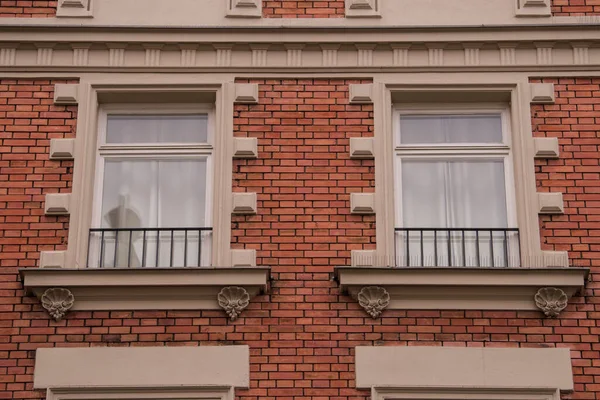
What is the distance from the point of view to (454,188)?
12781 millimetres

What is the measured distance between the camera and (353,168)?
1245 cm

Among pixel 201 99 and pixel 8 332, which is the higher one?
pixel 201 99

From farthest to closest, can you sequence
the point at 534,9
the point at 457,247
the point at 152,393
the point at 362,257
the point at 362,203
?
1. the point at 534,9
2. the point at 457,247
3. the point at 362,203
4. the point at 362,257
5. the point at 152,393

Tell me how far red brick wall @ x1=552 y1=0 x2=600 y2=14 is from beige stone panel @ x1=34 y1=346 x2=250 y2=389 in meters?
5.21

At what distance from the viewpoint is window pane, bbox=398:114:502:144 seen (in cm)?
1298

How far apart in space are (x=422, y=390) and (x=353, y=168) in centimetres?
249

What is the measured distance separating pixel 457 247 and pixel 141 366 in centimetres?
349

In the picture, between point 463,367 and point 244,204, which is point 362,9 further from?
point 463,367

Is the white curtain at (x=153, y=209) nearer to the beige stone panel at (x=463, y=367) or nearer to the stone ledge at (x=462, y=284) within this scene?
the stone ledge at (x=462, y=284)

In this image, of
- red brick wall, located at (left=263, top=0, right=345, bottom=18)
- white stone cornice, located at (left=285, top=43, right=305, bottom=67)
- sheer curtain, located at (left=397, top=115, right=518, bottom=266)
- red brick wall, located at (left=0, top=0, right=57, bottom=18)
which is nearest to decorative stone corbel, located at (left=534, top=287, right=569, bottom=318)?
sheer curtain, located at (left=397, top=115, right=518, bottom=266)

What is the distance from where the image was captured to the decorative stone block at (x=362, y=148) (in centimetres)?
1246

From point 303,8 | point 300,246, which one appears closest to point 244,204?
point 300,246

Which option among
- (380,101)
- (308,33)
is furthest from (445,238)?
(308,33)

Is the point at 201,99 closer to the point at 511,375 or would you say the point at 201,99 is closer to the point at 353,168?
the point at 353,168
